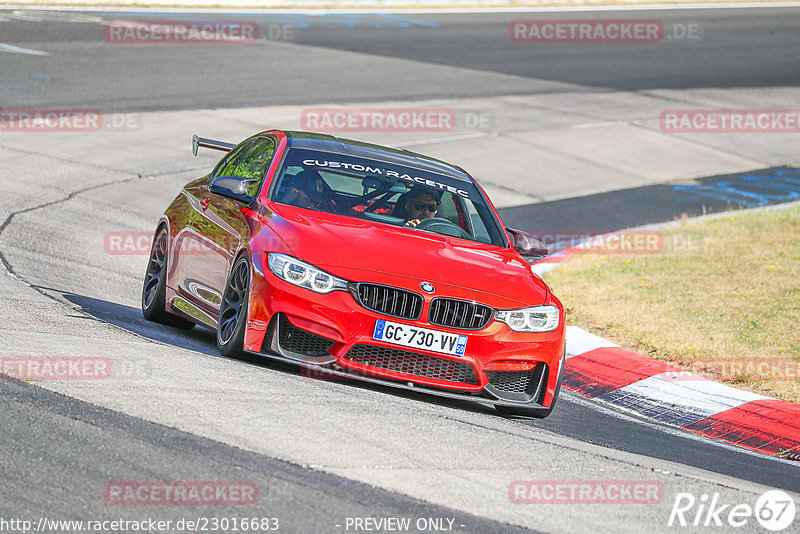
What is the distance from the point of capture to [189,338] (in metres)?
8.32

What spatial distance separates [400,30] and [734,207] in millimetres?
15903

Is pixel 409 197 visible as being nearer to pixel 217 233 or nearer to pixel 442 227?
pixel 442 227

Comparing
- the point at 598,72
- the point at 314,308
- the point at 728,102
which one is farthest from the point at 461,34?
the point at 314,308

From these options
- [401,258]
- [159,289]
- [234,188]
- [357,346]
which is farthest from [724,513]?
[159,289]

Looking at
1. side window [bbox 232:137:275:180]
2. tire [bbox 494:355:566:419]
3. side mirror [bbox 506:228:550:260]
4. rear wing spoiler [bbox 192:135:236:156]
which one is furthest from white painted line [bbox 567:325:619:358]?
rear wing spoiler [bbox 192:135:236:156]

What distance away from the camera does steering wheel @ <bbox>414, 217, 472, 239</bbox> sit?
7.94 m

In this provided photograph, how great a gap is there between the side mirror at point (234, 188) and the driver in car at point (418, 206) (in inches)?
42.1

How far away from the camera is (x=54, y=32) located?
974 inches

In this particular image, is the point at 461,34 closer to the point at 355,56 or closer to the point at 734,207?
the point at 355,56

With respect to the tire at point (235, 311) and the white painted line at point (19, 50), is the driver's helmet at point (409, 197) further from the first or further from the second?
the white painted line at point (19, 50)

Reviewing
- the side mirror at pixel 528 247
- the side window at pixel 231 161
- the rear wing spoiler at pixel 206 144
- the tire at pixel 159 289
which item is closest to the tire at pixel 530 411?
the side mirror at pixel 528 247

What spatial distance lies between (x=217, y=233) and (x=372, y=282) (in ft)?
5.41

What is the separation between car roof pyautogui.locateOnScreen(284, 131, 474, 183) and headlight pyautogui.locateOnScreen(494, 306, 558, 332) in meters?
1.87

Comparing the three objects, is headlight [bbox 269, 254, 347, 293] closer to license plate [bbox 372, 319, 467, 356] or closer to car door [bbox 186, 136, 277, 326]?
license plate [bbox 372, 319, 467, 356]
